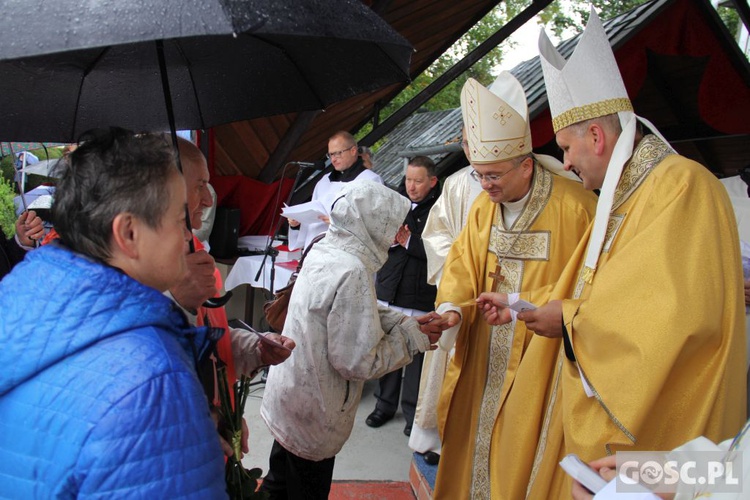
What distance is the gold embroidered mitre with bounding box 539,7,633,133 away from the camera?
2158 millimetres

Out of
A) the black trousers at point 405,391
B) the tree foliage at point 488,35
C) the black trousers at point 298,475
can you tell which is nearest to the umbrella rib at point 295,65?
the black trousers at point 298,475

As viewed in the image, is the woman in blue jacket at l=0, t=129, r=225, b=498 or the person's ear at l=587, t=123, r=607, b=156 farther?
the person's ear at l=587, t=123, r=607, b=156

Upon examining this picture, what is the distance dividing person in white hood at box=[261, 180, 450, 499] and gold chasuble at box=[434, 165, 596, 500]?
0.95ft

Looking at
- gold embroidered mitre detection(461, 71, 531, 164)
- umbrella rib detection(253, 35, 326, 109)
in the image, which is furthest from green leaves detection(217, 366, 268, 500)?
gold embroidered mitre detection(461, 71, 531, 164)

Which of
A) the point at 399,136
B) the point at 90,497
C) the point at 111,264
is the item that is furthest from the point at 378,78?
the point at 399,136

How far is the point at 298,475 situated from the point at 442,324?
0.90 meters

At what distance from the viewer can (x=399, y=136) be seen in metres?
11.8

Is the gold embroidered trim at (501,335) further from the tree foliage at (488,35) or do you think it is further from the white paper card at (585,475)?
the tree foliage at (488,35)

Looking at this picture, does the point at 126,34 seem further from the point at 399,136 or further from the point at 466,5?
the point at 399,136

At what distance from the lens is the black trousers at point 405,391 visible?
4508 millimetres

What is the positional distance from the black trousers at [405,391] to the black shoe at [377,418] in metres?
0.03

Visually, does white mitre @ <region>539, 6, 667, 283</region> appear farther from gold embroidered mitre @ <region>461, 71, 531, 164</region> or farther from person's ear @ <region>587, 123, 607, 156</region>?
gold embroidered mitre @ <region>461, 71, 531, 164</region>

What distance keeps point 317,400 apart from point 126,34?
167cm

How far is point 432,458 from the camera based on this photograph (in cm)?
377
